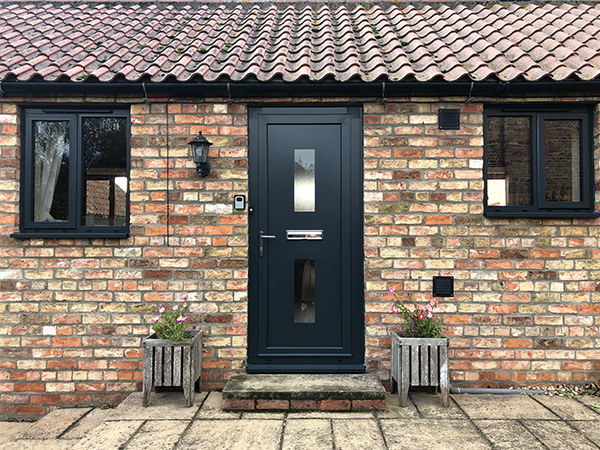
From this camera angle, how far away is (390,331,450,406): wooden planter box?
3.00 metres

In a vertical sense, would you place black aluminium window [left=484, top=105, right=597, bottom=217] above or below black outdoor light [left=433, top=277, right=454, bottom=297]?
above

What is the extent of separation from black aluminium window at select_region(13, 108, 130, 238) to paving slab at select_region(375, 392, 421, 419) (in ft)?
9.55

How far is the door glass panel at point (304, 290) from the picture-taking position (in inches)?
139

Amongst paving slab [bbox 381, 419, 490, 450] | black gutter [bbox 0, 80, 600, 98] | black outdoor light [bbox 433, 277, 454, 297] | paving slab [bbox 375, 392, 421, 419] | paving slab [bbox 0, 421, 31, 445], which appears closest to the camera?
paving slab [bbox 381, 419, 490, 450]

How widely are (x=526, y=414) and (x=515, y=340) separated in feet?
2.27

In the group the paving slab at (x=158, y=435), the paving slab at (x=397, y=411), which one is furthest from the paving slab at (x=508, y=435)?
the paving slab at (x=158, y=435)

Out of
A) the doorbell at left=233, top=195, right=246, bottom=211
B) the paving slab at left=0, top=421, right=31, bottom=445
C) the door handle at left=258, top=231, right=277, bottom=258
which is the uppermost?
the doorbell at left=233, top=195, right=246, bottom=211

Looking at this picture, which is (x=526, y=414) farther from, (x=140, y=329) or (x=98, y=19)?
(x=98, y=19)

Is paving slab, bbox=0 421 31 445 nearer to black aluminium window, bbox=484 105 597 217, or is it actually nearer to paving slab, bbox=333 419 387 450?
paving slab, bbox=333 419 387 450

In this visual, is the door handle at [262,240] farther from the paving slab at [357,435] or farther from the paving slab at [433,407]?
the paving slab at [433,407]

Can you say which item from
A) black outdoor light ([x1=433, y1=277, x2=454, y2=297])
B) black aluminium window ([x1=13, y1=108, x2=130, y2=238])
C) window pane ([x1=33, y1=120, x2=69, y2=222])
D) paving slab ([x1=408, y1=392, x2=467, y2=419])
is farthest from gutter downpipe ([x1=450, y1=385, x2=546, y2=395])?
window pane ([x1=33, y1=120, x2=69, y2=222])

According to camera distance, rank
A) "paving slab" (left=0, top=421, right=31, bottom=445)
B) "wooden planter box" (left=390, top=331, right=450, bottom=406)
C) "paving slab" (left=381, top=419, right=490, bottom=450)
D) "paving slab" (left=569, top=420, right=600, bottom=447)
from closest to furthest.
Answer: "paving slab" (left=381, top=419, right=490, bottom=450), "paving slab" (left=569, top=420, right=600, bottom=447), "wooden planter box" (left=390, top=331, right=450, bottom=406), "paving slab" (left=0, top=421, right=31, bottom=445)

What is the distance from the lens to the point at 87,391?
11.2 ft

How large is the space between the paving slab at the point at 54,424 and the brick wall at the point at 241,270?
15 cm
